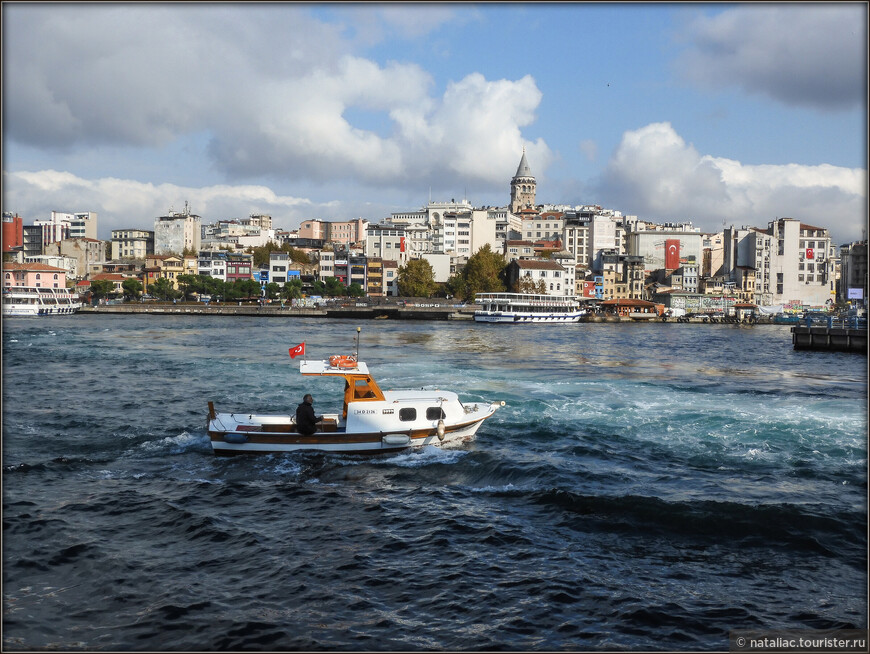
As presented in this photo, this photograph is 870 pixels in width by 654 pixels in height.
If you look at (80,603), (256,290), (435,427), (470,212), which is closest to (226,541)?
(80,603)

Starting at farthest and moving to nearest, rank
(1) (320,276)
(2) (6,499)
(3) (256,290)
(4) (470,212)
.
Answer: (4) (470,212) → (1) (320,276) → (3) (256,290) → (2) (6,499)

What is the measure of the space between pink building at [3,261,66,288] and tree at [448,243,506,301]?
5573cm

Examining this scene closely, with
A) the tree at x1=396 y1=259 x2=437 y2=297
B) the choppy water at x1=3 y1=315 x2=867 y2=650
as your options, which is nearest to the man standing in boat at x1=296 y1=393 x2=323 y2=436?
the choppy water at x1=3 y1=315 x2=867 y2=650

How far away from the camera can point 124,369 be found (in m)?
31.8

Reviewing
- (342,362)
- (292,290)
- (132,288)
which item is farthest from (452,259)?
(342,362)

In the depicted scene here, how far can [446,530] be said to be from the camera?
12.0m

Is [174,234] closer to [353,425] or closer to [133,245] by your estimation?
[133,245]

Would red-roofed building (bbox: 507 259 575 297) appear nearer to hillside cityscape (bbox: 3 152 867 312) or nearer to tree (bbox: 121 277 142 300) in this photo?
hillside cityscape (bbox: 3 152 867 312)

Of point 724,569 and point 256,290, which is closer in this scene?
point 724,569

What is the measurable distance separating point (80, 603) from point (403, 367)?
24.4 meters

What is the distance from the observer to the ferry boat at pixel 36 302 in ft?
267

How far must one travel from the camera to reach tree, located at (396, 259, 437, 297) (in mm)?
106125

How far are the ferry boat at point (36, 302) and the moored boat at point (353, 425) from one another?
77.5 metres

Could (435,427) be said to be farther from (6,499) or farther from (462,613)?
(6,499)
